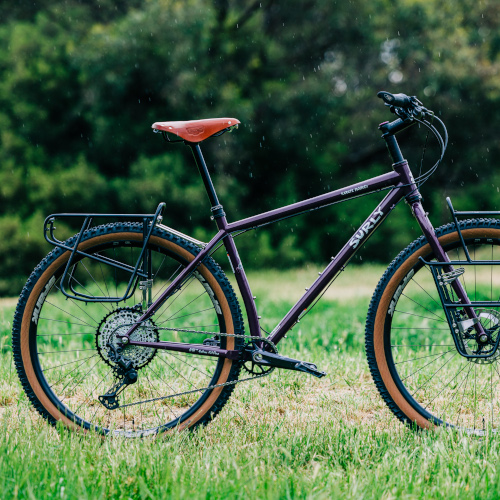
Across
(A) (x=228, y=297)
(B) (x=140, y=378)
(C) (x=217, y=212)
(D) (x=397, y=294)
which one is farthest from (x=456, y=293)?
(B) (x=140, y=378)

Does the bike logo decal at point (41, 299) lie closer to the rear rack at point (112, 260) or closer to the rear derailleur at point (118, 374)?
the rear rack at point (112, 260)

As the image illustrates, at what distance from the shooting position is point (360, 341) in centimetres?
495

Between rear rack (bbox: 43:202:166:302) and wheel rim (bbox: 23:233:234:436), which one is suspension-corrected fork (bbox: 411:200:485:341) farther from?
rear rack (bbox: 43:202:166:302)

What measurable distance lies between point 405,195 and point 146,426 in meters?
1.51

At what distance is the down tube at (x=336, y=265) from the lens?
2.59m

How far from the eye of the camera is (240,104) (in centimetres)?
1362

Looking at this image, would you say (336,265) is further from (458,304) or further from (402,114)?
(402,114)

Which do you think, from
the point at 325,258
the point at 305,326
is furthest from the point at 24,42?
the point at 305,326

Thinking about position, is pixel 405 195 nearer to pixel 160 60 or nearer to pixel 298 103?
pixel 160 60

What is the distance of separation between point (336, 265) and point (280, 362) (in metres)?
0.47

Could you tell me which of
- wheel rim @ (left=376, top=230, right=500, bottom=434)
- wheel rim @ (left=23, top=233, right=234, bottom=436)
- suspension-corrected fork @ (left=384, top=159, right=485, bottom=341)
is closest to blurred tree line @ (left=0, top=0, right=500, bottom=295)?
wheel rim @ (left=23, top=233, right=234, bottom=436)

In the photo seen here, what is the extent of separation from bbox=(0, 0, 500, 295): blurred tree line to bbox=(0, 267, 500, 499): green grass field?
10428 mm

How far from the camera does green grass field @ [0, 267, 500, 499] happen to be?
201 cm

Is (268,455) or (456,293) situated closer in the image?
(268,455)
